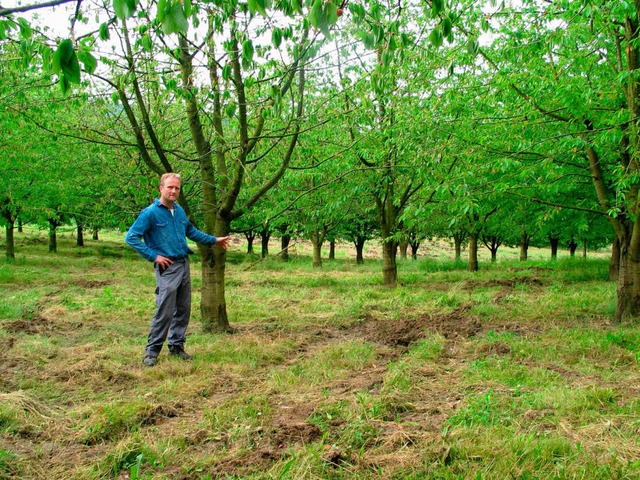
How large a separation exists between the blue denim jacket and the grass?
1281 mm

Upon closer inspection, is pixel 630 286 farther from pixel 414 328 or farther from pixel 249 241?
pixel 249 241

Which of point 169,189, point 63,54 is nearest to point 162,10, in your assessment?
point 63,54

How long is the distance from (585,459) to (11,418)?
412 centimetres

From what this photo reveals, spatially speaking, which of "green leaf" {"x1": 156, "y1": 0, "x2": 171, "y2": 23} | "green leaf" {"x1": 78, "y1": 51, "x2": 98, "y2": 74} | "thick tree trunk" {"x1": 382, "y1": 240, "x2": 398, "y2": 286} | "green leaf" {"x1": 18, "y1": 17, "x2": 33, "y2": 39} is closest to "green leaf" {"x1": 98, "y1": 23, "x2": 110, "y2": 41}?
"green leaf" {"x1": 18, "y1": 17, "x2": 33, "y2": 39}

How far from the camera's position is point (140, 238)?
196 inches

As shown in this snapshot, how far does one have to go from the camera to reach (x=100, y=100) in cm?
644

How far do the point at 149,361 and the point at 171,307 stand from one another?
0.64 m

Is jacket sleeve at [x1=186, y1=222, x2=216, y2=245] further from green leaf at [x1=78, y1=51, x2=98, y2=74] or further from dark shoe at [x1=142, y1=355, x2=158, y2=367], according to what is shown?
green leaf at [x1=78, y1=51, x2=98, y2=74]

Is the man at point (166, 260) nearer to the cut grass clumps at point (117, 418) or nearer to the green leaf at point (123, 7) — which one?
the cut grass clumps at point (117, 418)

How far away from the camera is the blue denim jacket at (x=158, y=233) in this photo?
4941 millimetres

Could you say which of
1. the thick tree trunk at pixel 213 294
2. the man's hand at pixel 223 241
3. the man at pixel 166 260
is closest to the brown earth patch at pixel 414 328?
the thick tree trunk at pixel 213 294

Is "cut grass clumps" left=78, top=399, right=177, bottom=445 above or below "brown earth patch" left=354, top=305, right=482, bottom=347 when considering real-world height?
below

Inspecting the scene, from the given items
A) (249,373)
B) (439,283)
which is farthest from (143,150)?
(439,283)

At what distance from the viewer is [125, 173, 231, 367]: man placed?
5.02 metres
